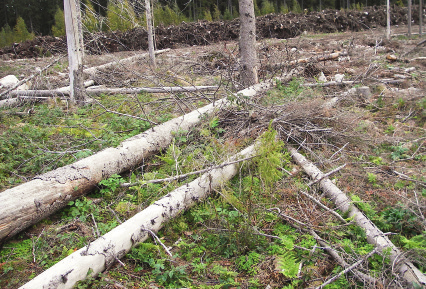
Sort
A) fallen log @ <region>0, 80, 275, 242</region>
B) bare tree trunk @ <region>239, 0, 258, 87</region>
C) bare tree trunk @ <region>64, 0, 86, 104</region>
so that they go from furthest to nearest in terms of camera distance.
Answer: bare tree trunk @ <region>239, 0, 258, 87</region>
bare tree trunk @ <region>64, 0, 86, 104</region>
fallen log @ <region>0, 80, 275, 242</region>

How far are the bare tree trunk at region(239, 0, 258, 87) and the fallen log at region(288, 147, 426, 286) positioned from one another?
3356 millimetres

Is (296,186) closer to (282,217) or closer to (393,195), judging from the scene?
(282,217)

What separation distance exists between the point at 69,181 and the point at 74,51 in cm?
427

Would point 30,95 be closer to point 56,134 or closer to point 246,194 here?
point 56,134

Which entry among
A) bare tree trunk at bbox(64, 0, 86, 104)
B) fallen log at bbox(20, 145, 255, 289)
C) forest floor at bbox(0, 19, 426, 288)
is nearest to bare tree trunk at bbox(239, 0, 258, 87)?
forest floor at bbox(0, 19, 426, 288)

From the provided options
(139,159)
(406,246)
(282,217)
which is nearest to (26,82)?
(139,159)

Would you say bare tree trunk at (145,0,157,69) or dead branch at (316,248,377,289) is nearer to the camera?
dead branch at (316,248,377,289)

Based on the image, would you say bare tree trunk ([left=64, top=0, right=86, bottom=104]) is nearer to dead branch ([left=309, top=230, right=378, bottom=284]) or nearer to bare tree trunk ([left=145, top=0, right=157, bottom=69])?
bare tree trunk ([left=145, top=0, right=157, bottom=69])

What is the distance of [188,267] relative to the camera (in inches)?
112

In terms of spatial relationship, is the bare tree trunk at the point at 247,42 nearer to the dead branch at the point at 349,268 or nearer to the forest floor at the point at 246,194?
the forest floor at the point at 246,194

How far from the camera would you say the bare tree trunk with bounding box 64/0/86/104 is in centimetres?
657

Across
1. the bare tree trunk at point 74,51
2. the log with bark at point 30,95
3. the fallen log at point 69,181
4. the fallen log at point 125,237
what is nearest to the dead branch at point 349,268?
the fallen log at point 125,237

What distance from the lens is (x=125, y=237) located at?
2.90m

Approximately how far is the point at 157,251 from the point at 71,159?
2.17m
